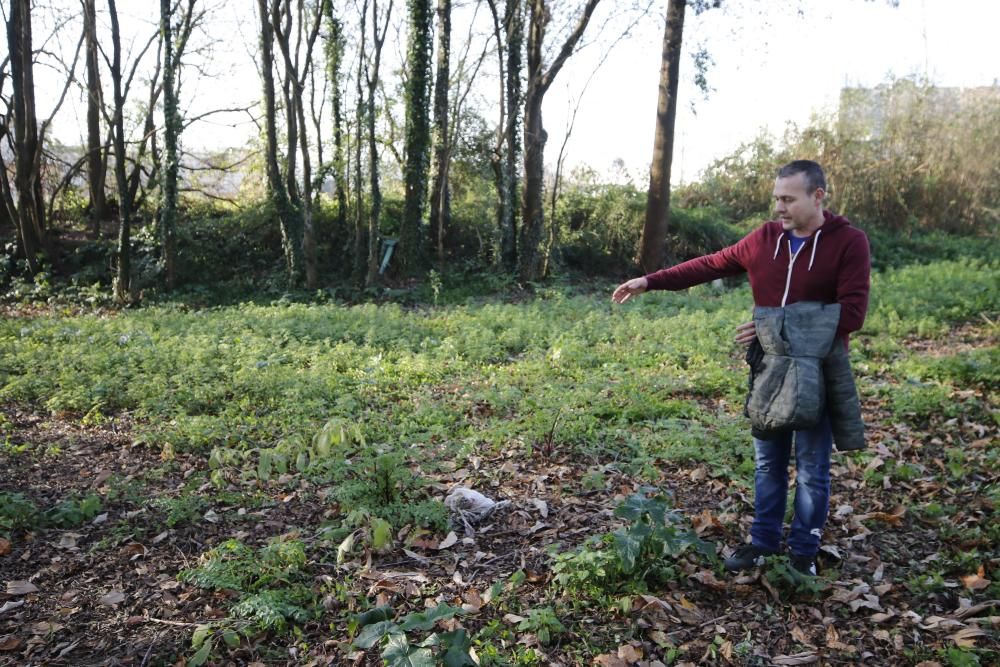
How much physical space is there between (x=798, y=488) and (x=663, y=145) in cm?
1188

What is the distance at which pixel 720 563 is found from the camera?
138 inches

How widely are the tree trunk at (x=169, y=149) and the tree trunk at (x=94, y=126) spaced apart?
1.36 metres

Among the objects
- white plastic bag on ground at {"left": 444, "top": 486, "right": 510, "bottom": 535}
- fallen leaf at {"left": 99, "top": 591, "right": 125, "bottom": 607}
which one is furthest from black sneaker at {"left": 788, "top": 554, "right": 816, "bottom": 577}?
fallen leaf at {"left": 99, "top": 591, "right": 125, "bottom": 607}

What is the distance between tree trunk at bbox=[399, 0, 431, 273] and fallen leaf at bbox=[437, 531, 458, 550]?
35.6ft

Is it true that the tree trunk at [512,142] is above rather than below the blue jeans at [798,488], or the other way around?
above

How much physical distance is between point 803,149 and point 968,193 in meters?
4.04

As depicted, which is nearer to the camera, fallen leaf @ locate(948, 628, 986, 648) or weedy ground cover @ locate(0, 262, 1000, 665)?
fallen leaf @ locate(948, 628, 986, 648)

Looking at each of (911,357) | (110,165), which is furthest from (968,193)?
(110,165)

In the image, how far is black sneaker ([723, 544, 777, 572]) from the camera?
135 inches

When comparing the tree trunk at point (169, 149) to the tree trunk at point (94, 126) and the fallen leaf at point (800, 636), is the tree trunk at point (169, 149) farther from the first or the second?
the fallen leaf at point (800, 636)

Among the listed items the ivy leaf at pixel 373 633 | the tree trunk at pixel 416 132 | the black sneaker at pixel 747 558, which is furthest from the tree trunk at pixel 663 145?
the ivy leaf at pixel 373 633

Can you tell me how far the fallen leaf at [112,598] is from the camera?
3.48 m

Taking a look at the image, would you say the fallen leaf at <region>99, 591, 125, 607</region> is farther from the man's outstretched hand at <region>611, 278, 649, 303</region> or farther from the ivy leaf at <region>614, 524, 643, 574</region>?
the man's outstretched hand at <region>611, 278, 649, 303</region>

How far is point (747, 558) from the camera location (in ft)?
11.3
